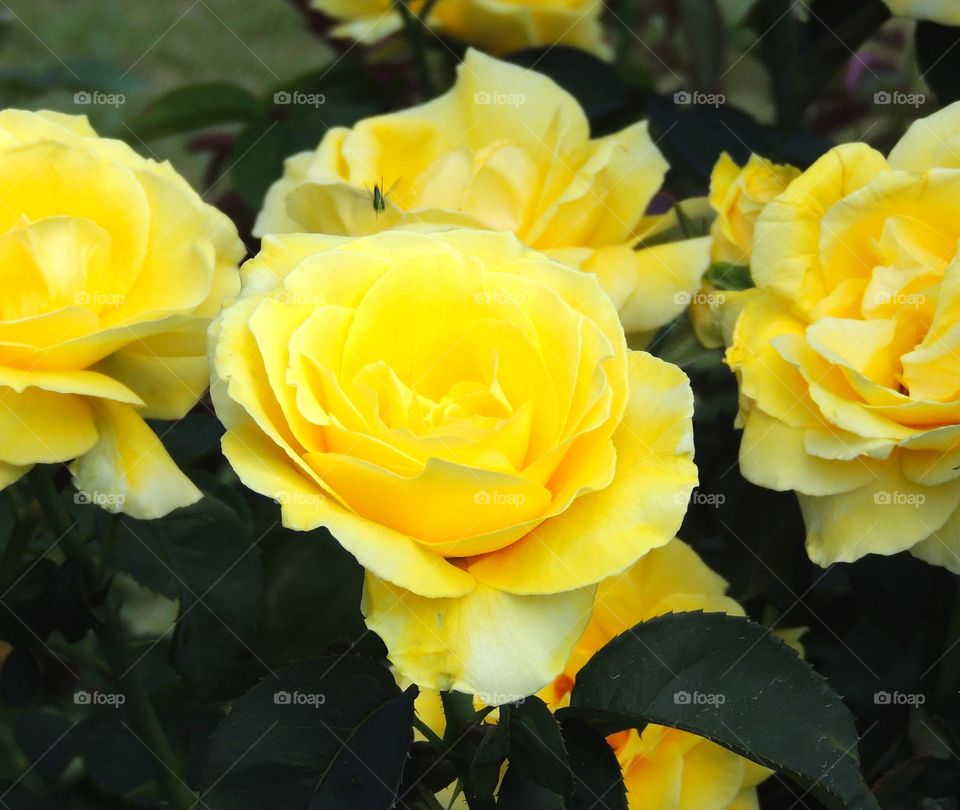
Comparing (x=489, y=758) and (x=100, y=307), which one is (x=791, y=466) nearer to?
(x=489, y=758)

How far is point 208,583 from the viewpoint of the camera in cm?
81

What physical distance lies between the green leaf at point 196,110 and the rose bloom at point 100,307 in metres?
0.51

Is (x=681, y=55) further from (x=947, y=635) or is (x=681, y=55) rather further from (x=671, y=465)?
(x=671, y=465)

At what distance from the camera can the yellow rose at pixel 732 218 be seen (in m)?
0.81

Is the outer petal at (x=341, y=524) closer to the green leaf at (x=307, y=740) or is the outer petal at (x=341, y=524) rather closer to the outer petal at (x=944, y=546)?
the green leaf at (x=307, y=740)

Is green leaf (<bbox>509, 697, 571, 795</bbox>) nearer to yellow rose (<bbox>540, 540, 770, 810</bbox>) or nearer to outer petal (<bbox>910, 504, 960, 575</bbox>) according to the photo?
yellow rose (<bbox>540, 540, 770, 810</bbox>)

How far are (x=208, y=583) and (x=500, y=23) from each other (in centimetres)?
66

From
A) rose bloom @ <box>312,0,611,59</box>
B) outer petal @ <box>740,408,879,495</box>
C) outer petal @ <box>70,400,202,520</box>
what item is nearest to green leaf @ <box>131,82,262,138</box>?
rose bloom @ <box>312,0,611,59</box>

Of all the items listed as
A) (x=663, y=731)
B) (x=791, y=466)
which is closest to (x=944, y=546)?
(x=791, y=466)

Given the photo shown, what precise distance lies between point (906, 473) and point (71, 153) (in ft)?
1.69

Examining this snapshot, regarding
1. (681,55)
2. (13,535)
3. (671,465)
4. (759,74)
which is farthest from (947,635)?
(759,74)

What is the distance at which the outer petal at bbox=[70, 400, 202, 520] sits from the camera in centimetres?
67

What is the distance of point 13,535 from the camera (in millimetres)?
822

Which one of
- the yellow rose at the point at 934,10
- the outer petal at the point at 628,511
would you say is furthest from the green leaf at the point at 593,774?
the yellow rose at the point at 934,10
